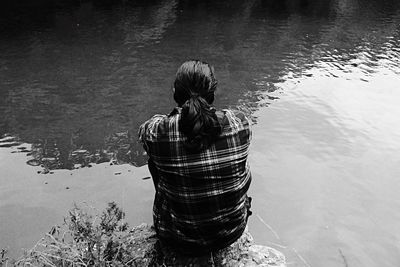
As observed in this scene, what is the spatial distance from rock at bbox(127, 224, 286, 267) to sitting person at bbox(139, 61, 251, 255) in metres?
0.14

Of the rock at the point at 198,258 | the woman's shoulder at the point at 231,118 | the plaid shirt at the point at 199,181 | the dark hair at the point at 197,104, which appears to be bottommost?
the rock at the point at 198,258

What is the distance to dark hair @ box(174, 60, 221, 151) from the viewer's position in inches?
89.7

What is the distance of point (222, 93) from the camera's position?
759 centimetres

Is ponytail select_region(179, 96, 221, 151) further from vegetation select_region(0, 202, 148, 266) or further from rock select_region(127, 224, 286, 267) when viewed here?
vegetation select_region(0, 202, 148, 266)

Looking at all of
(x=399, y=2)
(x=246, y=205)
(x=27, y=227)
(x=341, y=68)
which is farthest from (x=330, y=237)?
(x=399, y=2)

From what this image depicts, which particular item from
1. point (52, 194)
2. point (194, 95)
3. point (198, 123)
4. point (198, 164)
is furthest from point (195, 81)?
point (52, 194)

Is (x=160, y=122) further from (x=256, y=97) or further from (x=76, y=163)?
(x=256, y=97)

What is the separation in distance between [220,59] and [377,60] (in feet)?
13.1

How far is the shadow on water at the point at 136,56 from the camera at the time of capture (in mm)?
6102

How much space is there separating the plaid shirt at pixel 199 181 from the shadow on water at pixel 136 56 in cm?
280

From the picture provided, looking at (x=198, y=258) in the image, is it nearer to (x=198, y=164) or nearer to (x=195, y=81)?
(x=198, y=164)

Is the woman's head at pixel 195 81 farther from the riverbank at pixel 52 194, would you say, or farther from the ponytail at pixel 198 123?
the riverbank at pixel 52 194

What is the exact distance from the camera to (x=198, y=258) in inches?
110

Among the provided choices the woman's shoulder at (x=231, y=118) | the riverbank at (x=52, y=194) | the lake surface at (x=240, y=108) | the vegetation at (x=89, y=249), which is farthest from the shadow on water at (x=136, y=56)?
the woman's shoulder at (x=231, y=118)
